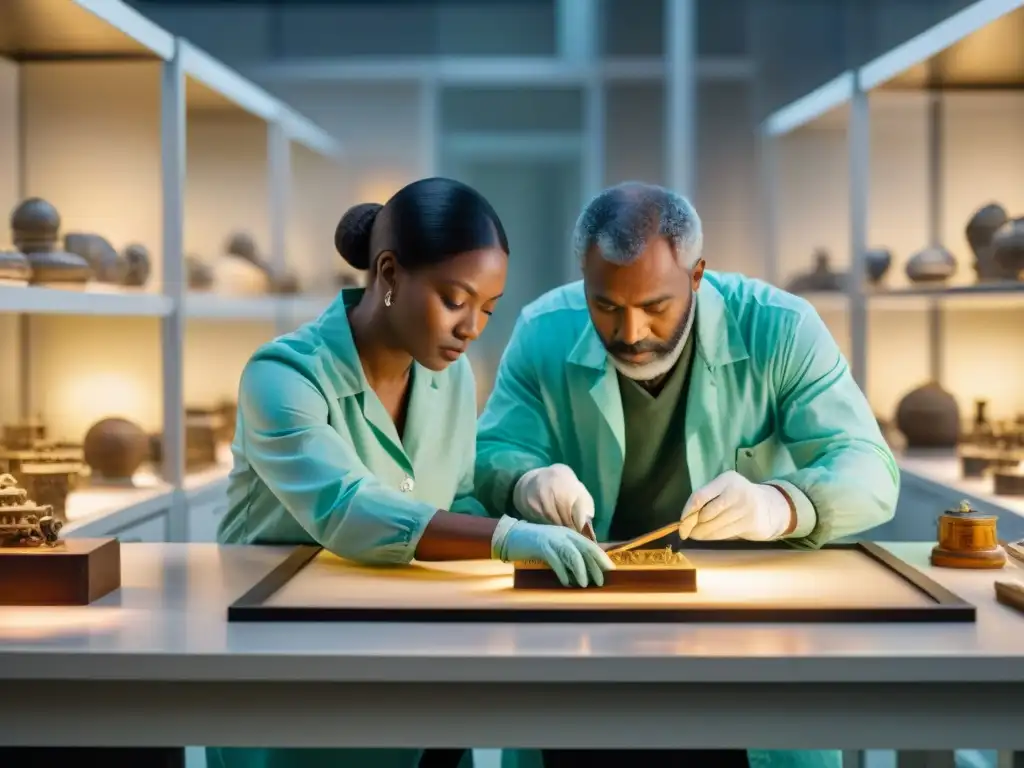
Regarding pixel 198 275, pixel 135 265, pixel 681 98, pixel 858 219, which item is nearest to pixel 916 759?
pixel 858 219

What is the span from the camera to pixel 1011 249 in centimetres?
318

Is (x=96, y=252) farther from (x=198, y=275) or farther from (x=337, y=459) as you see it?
(x=337, y=459)

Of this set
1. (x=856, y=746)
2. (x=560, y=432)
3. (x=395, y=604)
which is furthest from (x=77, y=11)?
(x=856, y=746)

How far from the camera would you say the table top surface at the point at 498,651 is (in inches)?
53.7

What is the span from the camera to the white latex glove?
6.20ft

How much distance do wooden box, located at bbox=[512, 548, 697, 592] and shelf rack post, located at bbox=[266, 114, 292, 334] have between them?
321 centimetres

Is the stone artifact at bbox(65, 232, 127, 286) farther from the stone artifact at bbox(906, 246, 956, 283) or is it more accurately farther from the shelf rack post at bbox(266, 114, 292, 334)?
the stone artifact at bbox(906, 246, 956, 283)

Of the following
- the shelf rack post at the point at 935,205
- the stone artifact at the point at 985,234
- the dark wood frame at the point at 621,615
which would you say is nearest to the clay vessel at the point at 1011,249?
the stone artifact at the point at 985,234

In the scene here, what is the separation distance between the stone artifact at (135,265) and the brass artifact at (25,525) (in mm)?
1658

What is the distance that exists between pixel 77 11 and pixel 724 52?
3243mm

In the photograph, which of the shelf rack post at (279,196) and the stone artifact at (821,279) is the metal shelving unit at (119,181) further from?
the stone artifact at (821,279)

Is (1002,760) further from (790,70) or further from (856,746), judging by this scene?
(790,70)

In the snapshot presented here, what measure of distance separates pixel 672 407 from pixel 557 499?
368mm

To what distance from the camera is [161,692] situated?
1414 millimetres
